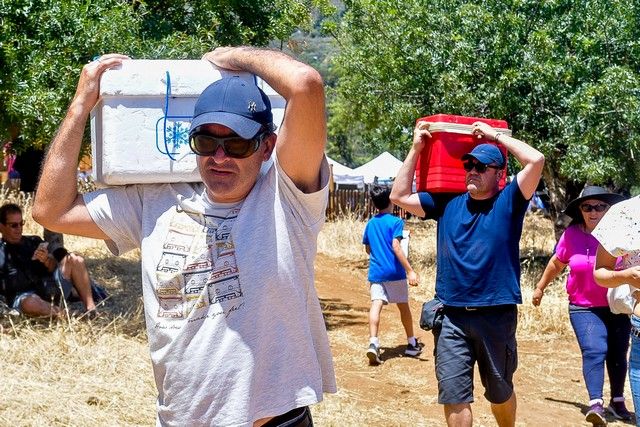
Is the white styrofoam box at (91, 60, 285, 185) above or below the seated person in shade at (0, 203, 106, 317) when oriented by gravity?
above

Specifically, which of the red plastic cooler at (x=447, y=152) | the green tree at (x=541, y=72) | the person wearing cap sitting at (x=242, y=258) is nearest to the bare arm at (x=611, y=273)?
the red plastic cooler at (x=447, y=152)

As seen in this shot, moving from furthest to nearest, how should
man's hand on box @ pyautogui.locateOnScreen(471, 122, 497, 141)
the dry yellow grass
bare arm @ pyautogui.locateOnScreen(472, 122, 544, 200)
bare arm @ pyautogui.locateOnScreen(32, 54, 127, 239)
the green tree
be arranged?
the green tree
the dry yellow grass
man's hand on box @ pyautogui.locateOnScreen(471, 122, 497, 141)
bare arm @ pyautogui.locateOnScreen(472, 122, 544, 200)
bare arm @ pyautogui.locateOnScreen(32, 54, 127, 239)

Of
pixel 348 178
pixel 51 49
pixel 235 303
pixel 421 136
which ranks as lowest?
pixel 348 178

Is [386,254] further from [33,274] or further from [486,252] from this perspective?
[486,252]

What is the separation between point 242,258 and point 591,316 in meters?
5.12

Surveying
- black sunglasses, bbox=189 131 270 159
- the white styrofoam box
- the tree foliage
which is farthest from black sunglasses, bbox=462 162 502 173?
the tree foliage

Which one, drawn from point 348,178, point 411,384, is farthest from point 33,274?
point 348,178

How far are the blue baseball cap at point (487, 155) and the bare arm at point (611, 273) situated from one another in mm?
950

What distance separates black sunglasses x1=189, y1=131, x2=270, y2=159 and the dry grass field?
338cm

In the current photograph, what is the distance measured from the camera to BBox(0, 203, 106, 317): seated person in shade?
831cm

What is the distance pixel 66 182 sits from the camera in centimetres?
284

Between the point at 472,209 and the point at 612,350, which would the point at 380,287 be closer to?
the point at 612,350

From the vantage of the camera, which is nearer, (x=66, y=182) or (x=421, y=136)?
(x=66, y=182)

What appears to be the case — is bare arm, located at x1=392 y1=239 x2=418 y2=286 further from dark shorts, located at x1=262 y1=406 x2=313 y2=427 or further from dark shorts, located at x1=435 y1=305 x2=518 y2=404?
dark shorts, located at x1=262 y1=406 x2=313 y2=427
